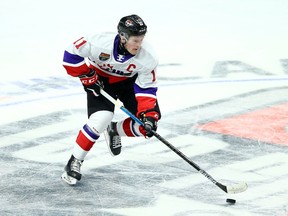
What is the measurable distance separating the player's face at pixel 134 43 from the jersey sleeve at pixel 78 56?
Answer: 0.27 m

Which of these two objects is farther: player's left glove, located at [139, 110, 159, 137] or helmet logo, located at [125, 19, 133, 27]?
player's left glove, located at [139, 110, 159, 137]

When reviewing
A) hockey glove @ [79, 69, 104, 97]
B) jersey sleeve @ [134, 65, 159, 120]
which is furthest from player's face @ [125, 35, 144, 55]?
hockey glove @ [79, 69, 104, 97]

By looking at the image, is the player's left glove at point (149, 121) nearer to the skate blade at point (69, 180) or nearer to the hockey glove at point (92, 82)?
the hockey glove at point (92, 82)

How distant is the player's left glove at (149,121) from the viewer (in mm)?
5262

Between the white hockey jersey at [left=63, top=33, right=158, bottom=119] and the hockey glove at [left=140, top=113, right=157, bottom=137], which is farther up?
the white hockey jersey at [left=63, top=33, right=158, bottom=119]

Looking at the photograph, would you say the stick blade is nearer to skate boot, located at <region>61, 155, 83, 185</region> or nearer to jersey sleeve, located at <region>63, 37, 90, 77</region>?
skate boot, located at <region>61, 155, 83, 185</region>

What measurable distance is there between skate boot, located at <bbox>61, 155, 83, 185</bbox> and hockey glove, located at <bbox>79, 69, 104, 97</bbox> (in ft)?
1.47

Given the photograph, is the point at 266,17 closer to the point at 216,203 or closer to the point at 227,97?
the point at 227,97

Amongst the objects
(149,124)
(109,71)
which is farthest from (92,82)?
(149,124)

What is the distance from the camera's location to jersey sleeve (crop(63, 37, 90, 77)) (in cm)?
527

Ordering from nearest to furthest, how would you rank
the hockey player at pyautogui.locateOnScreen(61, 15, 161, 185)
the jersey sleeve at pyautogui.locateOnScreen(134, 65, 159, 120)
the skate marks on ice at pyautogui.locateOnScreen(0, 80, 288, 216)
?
the skate marks on ice at pyautogui.locateOnScreen(0, 80, 288, 216) → the hockey player at pyautogui.locateOnScreen(61, 15, 161, 185) → the jersey sleeve at pyautogui.locateOnScreen(134, 65, 159, 120)

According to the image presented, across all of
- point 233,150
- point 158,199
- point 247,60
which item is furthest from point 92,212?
point 247,60

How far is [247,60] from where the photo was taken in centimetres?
820

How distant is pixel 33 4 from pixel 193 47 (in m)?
2.28
